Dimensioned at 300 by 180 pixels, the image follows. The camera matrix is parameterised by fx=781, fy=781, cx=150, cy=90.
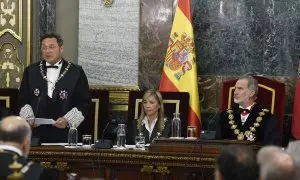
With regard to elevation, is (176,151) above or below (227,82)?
below

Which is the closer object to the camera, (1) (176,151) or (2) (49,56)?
(1) (176,151)

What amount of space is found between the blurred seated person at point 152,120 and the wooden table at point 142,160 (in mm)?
746

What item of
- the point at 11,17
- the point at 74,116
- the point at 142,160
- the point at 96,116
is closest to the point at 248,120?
the point at 142,160

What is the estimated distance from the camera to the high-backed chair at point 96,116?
28.3 feet

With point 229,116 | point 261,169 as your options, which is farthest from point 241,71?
point 261,169

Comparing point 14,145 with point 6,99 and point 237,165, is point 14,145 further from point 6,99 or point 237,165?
point 6,99

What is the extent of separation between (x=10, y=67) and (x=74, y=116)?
2.22 m

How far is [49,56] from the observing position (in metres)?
7.75

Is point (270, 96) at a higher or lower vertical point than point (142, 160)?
higher

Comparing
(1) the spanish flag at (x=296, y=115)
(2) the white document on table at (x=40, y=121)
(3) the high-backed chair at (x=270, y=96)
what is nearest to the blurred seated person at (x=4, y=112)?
(2) the white document on table at (x=40, y=121)

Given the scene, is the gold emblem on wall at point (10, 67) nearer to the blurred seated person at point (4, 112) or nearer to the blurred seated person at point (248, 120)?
the blurred seated person at point (4, 112)

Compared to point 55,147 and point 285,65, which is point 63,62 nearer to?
point 55,147

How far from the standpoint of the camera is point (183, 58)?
8.83 m

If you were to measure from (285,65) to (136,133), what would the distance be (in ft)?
6.93
